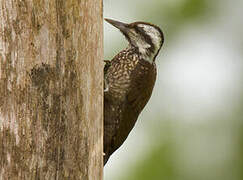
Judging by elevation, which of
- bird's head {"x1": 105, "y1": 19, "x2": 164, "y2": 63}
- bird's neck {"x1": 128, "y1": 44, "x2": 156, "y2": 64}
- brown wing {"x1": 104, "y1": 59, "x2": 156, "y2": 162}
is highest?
bird's head {"x1": 105, "y1": 19, "x2": 164, "y2": 63}

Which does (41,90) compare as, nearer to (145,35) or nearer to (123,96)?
(123,96)

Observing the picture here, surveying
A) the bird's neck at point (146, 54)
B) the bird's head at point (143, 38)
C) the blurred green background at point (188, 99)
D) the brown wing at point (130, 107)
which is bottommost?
the blurred green background at point (188, 99)

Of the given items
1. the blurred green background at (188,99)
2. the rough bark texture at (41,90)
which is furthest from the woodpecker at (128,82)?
the blurred green background at (188,99)

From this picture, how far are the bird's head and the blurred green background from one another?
549 cm

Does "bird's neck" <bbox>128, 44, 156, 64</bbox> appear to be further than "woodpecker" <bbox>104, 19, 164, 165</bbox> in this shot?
Yes

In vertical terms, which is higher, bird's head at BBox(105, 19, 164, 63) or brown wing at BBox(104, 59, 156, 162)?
bird's head at BBox(105, 19, 164, 63)

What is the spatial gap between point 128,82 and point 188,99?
6653 mm

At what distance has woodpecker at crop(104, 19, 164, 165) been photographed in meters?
5.49

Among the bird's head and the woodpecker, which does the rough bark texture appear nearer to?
the woodpecker

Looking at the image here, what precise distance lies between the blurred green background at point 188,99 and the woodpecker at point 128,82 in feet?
18.1

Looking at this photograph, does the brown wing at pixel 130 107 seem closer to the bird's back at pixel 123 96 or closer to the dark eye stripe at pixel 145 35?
the bird's back at pixel 123 96

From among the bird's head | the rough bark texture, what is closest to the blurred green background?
the bird's head

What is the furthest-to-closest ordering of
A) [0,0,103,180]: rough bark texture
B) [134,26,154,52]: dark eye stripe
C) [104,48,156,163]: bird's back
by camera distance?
[134,26,154,52]: dark eye stripe → [104,48,156,163]: bird's back → [0,0,103,180]: rough bark texture

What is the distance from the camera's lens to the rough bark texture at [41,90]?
4.20m
